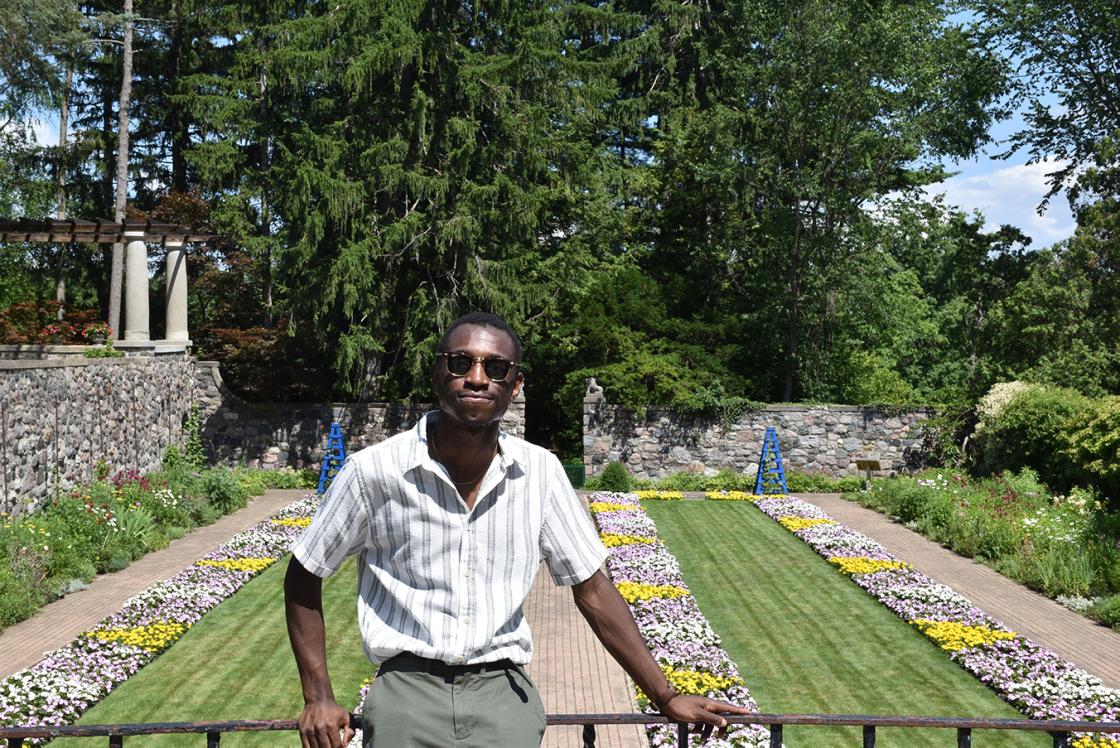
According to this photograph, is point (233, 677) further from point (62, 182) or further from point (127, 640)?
point (62, 182)

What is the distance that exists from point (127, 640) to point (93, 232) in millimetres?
12122

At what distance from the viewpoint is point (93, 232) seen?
786 inches

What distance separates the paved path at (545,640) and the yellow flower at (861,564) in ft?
12.8

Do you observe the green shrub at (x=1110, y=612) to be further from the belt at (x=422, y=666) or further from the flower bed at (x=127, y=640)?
the belt at (x=422, y=666)

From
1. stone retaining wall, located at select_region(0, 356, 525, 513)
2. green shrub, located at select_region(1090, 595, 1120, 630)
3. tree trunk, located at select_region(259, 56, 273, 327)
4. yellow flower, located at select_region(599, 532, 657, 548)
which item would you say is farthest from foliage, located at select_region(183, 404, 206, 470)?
green shrub, located at select_region(1090, 595, 1120, 630)

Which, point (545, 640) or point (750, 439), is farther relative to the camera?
point (750, 439)

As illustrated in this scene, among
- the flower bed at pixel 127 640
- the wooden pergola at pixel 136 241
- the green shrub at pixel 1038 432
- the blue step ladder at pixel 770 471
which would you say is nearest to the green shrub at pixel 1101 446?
the green shrub at pixel 1038 432

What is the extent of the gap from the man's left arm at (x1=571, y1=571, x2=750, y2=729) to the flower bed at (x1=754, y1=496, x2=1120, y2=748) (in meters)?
4.72

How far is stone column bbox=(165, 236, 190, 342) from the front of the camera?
23.1 metres

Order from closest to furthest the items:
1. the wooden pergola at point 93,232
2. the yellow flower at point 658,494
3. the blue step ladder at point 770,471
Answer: the wooden pergola at point 93,232 → the yellow flower at point 658,494 → the blue step ladder at point 770,471

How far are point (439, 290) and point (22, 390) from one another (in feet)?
36.4

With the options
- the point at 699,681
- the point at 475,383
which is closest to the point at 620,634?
the point at 475,383

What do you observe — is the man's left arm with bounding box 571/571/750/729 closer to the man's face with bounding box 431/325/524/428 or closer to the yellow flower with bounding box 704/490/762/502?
the man's face with bounding box 431/325/524/428

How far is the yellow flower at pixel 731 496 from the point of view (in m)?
21.5
